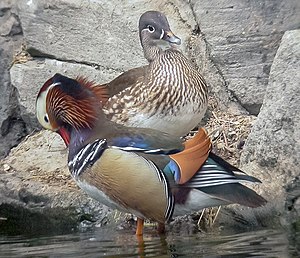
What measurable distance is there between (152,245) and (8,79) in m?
3.04

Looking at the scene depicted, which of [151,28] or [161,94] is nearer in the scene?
[161,94]

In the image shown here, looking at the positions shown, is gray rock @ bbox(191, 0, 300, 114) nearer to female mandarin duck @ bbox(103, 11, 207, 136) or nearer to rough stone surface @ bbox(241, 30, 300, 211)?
female mandarin duck @ bbox(103, 11, 207, 136)

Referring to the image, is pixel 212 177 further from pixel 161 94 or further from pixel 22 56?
pixel 22 56

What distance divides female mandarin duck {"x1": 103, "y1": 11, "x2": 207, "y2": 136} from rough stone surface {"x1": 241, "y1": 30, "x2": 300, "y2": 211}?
71 cm

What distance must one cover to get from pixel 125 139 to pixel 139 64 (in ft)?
7.17

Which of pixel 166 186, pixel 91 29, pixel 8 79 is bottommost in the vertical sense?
pixel 166 186

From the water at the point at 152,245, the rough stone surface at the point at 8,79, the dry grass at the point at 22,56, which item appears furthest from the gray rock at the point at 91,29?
the water at the point at 152,245

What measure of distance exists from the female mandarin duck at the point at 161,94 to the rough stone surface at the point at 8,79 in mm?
1376

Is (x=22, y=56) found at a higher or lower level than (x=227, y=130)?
higher

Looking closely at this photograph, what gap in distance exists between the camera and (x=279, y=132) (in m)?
5.64

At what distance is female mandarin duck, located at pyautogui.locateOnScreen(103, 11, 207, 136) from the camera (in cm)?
640

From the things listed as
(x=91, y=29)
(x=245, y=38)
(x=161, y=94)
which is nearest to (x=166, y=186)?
(x=161, y=94)

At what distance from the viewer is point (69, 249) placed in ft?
17.0

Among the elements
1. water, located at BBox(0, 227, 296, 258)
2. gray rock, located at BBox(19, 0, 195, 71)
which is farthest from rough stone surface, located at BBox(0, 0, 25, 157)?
water, located at BBox(0, 227, 296, 258)
